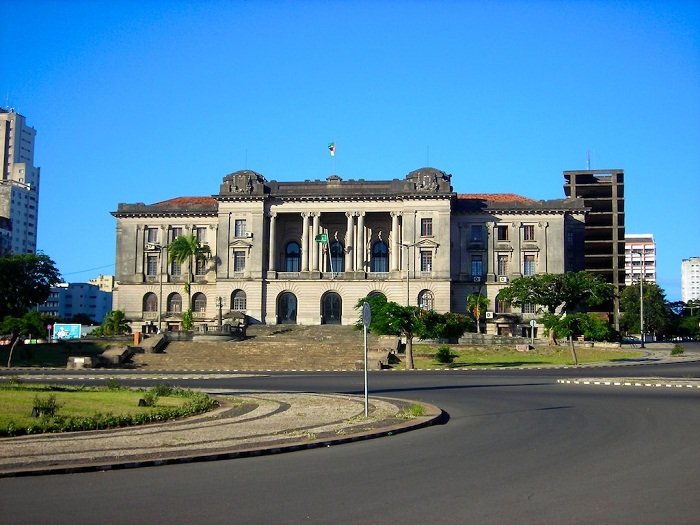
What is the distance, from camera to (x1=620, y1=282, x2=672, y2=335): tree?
116562 millimetres

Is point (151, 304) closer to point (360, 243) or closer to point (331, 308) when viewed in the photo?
point (331, 308)

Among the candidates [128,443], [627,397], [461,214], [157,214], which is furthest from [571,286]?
[128,443]

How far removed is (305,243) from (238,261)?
7498mm

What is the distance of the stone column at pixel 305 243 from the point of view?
9106 cm

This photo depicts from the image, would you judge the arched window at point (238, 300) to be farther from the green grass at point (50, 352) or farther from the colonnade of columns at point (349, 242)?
the green grass at point (50, 352)

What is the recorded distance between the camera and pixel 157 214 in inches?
3770

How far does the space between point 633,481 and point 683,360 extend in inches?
2189

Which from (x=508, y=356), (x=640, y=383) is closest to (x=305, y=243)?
(x=508, y=356)

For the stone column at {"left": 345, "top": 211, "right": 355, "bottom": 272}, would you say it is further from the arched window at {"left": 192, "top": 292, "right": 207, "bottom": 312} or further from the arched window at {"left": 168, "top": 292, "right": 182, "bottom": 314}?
the arched window at {"left": 168, "top": 292, "right": 182, "bottom": 314}

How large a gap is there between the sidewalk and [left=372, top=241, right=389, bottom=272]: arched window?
68016 mm

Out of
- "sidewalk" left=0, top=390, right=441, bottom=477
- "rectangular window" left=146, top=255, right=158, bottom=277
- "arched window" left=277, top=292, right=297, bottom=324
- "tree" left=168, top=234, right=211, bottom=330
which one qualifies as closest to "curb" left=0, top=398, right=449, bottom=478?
"sidewalk" left=0, top=390, right=441, bottom=477

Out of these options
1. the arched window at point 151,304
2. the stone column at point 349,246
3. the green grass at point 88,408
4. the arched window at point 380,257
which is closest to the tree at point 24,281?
the arched window at point 151,304

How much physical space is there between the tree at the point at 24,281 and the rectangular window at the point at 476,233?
44.3m

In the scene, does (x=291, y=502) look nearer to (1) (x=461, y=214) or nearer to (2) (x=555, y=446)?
(2) (x=555, y=446)
